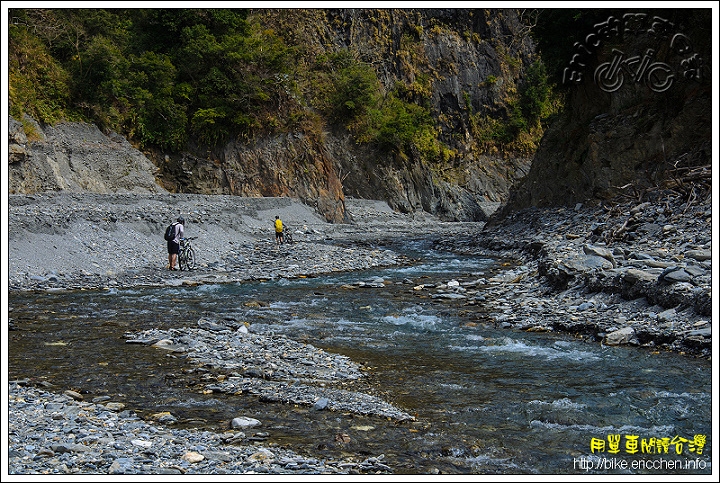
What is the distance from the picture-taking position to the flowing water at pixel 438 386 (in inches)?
239

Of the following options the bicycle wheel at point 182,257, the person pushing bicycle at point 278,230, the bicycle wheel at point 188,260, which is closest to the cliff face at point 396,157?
the person pushing bicycle at point 278,230

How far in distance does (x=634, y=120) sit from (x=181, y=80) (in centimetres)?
3081

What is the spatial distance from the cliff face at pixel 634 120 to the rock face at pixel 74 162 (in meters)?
22.5

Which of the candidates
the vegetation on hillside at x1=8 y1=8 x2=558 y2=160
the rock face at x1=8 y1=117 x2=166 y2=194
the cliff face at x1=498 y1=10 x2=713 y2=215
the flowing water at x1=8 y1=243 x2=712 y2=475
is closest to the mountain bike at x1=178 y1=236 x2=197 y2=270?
the flowing water at x1=8 y1=243 x2=712 y2=475

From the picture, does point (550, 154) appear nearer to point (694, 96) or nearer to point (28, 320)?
point (694, 96)

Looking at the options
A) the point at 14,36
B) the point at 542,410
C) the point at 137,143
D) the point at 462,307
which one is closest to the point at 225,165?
the point at 137,143

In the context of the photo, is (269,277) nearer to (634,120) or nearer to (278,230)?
(278,230)

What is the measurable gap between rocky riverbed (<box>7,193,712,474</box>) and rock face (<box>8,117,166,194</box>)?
551 centimetres

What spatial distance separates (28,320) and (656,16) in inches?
971

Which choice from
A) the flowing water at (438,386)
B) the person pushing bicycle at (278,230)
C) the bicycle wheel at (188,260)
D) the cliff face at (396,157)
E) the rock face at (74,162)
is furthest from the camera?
the cliff face at (396,157)

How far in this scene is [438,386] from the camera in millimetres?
8234

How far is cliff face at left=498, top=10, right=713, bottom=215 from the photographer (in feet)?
73.2

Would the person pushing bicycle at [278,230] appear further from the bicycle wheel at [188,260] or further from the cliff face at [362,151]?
the cliff face at [362,151]

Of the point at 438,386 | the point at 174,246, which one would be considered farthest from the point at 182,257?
the point at 438,386
